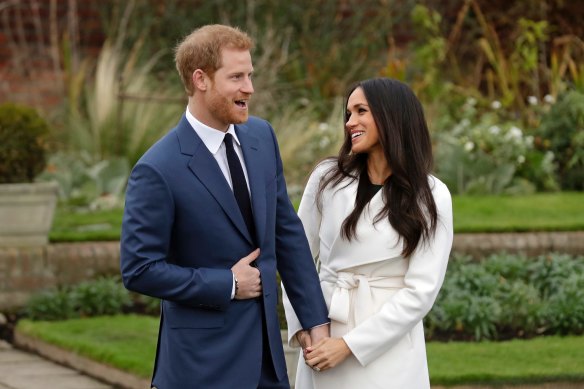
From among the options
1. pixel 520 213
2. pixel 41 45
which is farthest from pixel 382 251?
pixel 41 45

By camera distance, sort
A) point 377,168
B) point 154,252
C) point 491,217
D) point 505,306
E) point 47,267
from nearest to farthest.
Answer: point 154,252 < point 377,168 < point 505,306 < point 47,267 < point 491,217

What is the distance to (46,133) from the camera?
9.12 m

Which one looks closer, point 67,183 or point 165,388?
point 165,388

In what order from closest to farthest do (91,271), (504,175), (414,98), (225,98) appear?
(225,98) → (414,98) → (91,271) → (504,175)

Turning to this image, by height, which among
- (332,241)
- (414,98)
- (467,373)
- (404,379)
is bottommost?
(467,373)

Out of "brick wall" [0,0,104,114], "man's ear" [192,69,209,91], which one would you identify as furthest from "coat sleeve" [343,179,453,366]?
"brick wall" [0,0,104,114]

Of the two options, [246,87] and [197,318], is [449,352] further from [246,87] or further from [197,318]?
[246,87]

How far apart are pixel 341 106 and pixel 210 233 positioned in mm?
8853

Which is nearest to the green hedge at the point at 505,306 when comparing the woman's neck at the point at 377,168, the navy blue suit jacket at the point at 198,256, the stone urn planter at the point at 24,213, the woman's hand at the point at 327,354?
the stone urn planter at the point at 24,213

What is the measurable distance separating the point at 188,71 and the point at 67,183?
719cm

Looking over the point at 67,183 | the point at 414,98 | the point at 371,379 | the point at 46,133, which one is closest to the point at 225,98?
the point at 414,98

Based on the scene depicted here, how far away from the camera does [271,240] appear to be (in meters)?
3.97

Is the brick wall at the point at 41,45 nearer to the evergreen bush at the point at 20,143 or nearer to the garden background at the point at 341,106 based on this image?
the garden background at the point at 341,106

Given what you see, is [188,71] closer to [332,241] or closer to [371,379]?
[332,241]
